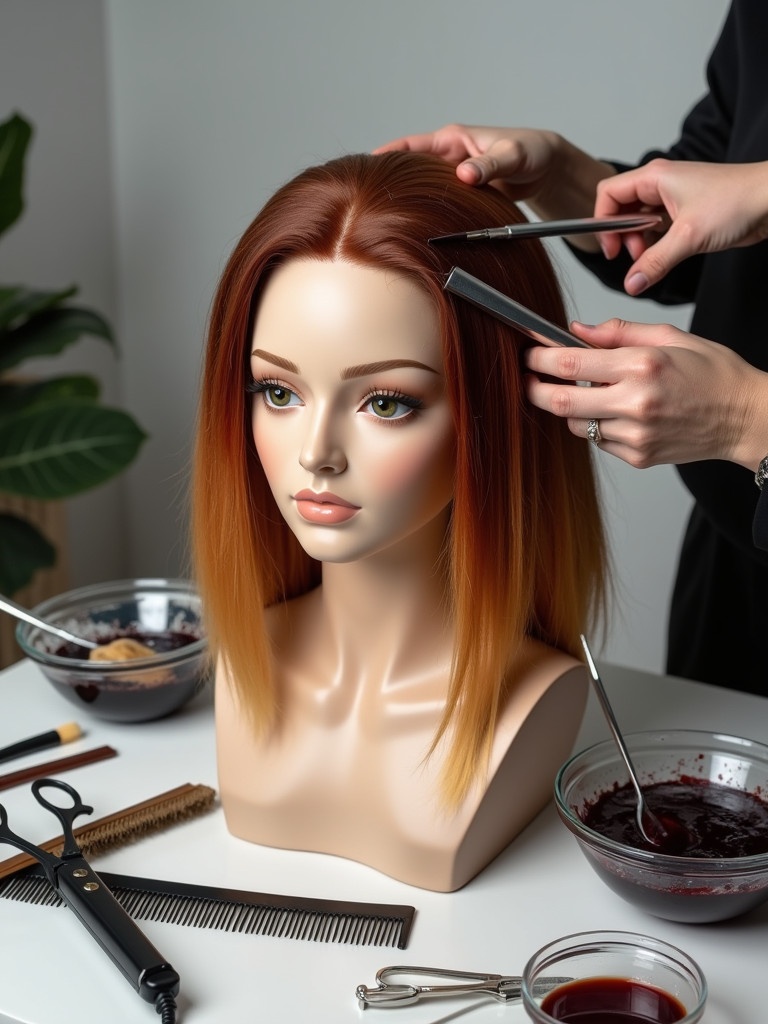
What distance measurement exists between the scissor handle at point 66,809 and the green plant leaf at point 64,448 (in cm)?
Answer: 141

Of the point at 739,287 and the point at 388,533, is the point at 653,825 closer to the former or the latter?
the point at 388,533

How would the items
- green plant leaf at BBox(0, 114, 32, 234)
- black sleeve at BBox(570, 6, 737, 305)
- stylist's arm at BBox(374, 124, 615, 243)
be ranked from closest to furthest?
stylist's arm at BBox(374, 124, 615, 243), black sleeve at BBox(570, 6, 737, 305), green plant leaf at BBox(0, 114, 32, 234)

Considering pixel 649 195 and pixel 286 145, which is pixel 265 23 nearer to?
pixel 286 145

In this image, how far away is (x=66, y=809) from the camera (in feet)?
4.25

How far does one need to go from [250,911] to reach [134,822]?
210 millimetres

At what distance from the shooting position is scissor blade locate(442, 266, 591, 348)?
45.3 inches

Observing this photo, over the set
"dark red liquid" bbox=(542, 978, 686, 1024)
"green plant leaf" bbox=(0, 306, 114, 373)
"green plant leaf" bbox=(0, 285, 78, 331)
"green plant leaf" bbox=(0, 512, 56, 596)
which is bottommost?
"green plant leaf" bbox=(0, 512, 56, 596)

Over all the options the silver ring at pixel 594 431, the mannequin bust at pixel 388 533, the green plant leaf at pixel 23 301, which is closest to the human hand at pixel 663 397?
the silver ring at pixel 594 431

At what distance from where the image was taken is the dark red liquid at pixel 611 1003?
3.14 ft

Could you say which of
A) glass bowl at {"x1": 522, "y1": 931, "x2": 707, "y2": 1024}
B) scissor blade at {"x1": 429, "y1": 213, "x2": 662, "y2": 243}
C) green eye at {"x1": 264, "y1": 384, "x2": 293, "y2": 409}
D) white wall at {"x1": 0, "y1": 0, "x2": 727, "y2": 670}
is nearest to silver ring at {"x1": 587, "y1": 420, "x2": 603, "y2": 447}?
scissor blade at {"x1": 429, "y1": 213, "x2": 662, "y2": 243}

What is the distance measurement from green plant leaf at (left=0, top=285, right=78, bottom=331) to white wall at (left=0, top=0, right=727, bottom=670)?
54cm

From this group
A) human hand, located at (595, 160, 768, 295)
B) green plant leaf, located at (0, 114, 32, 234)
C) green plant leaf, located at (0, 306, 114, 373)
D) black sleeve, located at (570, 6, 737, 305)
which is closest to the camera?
human hand, located at (595, 160, 768, 295)

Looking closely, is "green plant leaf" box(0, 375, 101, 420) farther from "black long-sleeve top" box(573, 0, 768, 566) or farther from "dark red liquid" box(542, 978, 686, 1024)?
"dark red liquid" box(542, 978, 686, 1024)

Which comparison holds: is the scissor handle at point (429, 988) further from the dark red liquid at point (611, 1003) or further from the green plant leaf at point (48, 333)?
the green plant leaf at point (48, 333)
